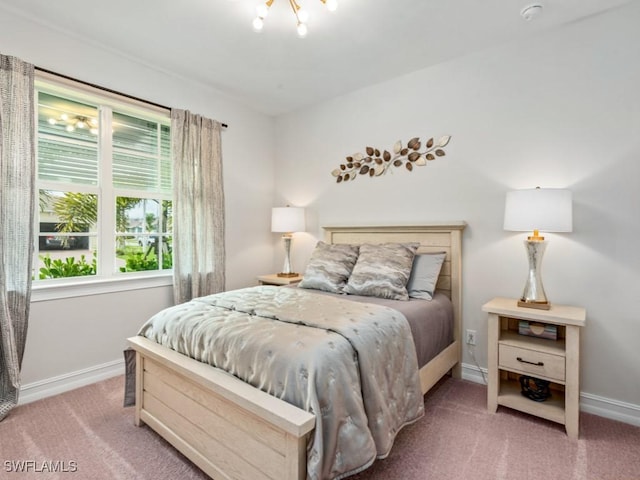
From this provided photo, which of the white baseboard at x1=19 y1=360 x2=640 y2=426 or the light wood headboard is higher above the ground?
the light wood headboard

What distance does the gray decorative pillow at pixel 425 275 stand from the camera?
96.0 inches

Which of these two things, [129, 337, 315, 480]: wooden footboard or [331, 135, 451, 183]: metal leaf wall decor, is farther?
[331, 135, 451, 183]: metal leaf wall decor

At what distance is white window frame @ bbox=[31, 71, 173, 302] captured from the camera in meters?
2.37

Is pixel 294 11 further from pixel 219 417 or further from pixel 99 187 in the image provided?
pixel 219 417

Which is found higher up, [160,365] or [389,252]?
[389,252]

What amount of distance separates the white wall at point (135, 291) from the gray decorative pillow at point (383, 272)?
160cm

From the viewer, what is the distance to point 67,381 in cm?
242

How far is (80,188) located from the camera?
2.56 metres

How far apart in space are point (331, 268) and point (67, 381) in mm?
2116

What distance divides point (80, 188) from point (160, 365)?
5.37 feet

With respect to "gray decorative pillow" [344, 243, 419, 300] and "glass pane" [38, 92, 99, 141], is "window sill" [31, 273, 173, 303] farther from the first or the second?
"gray decorative pillow" [344, 243, 419, 300]

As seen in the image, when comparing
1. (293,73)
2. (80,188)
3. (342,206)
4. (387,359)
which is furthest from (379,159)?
(80,188)

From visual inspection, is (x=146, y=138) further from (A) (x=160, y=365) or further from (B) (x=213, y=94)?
(A) (x=160, y=365)

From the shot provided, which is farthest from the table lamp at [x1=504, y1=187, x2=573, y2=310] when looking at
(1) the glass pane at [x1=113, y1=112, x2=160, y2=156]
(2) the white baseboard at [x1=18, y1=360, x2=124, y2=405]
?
(2) the white baseboard at [x1=18, y1=360, x2=124, y2=405]
